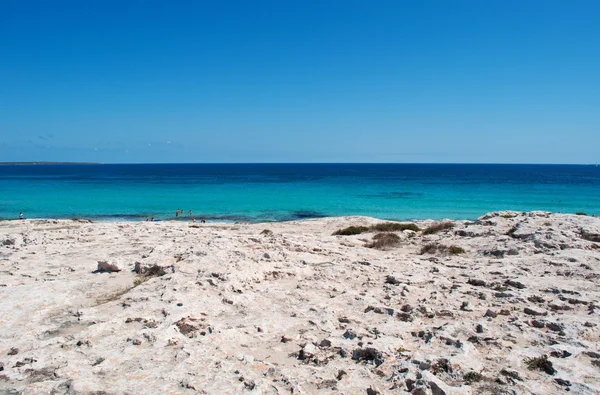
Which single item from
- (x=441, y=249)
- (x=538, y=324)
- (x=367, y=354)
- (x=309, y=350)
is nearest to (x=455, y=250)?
(x=441, y=249)

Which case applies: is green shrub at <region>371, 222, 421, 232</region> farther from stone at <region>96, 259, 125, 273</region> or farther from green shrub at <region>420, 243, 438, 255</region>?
stone at <region>96, 259, 125, 273</region>

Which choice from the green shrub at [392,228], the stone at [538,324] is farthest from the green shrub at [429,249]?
the stone at [538,324]

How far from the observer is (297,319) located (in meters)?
7.75

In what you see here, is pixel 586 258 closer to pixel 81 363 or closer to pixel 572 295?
pixel 572 295

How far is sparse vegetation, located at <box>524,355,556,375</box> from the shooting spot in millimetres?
5590

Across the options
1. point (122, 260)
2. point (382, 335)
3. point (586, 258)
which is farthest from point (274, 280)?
point (586, 258)

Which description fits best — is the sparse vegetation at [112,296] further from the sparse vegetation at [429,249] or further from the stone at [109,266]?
the sparse vegetation at [429,249]

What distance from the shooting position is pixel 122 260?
38.6 ft

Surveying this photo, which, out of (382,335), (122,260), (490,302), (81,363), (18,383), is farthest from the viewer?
(122,260)

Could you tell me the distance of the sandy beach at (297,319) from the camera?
535 cm

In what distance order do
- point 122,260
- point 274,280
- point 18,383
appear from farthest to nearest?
point 122,260 < point 274,280 < point 18,383

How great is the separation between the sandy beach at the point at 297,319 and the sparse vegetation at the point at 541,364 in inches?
1.0

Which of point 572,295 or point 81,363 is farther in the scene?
point 572,295

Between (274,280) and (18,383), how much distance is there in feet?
19.9
